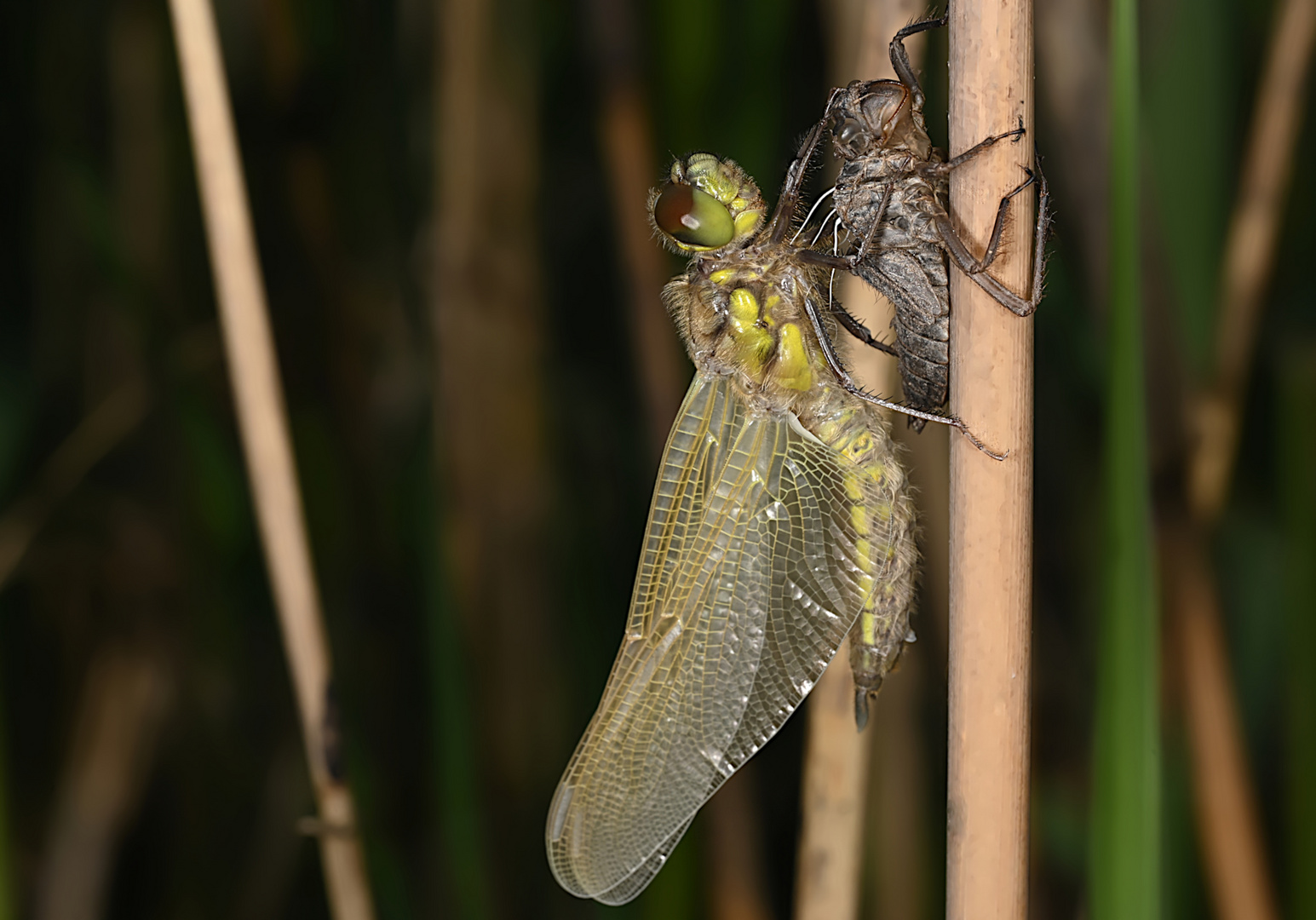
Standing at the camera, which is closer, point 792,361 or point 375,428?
point 792,361

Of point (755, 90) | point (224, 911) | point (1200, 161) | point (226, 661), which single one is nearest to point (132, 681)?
point (226, 661)

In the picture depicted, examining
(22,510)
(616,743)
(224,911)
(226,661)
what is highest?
(22,510)

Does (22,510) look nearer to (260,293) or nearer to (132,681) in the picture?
(132,681)

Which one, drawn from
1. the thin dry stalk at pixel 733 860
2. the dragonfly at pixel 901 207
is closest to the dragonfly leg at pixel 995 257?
the dragonfly at pixel 901 207

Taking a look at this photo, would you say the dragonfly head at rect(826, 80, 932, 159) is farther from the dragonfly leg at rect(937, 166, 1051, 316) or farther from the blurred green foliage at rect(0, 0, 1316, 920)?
the blurred green foliage at rect(0, 0, 1316, 920)

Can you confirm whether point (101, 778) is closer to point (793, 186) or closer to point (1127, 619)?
point (793, 186)

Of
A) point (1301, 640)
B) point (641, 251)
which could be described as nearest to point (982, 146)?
point (641, 251)

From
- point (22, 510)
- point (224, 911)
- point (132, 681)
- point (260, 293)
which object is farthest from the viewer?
point (132, 681)

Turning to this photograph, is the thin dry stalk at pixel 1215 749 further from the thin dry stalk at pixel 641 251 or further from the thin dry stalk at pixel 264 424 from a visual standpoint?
the thin dry stalk at pixel 264 424
